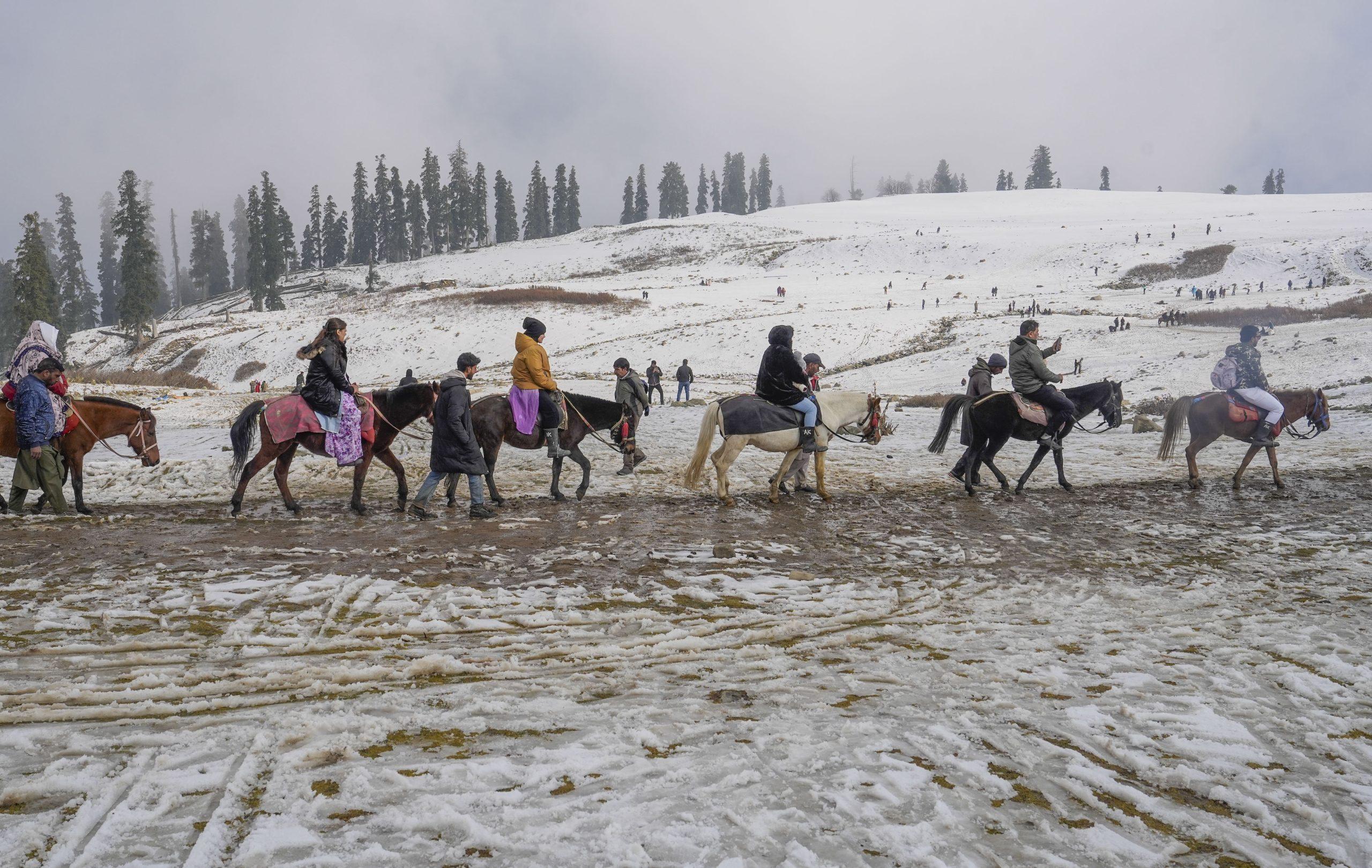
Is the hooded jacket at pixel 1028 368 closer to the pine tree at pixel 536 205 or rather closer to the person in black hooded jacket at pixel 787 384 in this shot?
the person in black hooded jacket at pixel 787 384

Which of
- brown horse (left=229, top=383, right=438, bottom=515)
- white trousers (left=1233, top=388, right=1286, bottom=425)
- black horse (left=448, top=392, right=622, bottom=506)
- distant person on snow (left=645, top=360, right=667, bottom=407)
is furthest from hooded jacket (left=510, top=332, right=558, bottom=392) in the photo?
distant person on snow (left=645, top=360, right=667, bottom=407)

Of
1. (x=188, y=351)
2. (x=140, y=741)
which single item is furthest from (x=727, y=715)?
(x=188, y=351)

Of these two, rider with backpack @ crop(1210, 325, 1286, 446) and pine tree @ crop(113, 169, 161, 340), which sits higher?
pine tree @ crop(113, 169, 161, 340)

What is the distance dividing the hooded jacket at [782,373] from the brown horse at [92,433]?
27.2 ft

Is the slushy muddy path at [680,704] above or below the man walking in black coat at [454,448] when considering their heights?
below

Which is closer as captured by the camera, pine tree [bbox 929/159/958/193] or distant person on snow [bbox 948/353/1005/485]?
distant person on snow [bbox 948/353/1005/485]

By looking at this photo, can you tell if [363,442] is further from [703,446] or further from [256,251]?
[256,251]

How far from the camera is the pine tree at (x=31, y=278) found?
44344 mm

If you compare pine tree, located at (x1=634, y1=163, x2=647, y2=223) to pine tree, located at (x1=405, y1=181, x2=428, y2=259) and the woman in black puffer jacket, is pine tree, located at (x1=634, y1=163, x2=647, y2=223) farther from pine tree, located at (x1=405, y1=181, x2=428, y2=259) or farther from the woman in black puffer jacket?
the woman in black puffer jacket

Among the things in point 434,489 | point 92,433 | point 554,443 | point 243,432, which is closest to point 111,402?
point 92,433

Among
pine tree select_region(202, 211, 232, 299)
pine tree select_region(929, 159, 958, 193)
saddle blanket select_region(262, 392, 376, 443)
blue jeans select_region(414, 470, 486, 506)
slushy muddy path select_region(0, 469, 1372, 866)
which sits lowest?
slushy muddy path select_region(0, 469, 1372, 866)

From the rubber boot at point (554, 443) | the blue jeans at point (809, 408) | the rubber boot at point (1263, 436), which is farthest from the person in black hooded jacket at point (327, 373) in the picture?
the rubber boot at point (1263, 436)

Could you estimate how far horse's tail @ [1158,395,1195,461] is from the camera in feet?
38.0

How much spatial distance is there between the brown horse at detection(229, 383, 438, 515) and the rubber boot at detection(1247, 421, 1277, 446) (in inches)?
471
